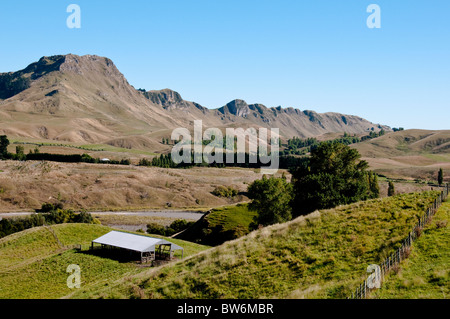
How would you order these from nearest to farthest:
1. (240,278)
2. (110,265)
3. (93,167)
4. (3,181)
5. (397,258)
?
(397,258), (240,278), (110,265), (3,181), (93,167)

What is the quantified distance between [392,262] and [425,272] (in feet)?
6.10

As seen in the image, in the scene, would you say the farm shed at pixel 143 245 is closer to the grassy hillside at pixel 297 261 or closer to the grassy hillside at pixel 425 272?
the grassy hillside at pixel 297 261

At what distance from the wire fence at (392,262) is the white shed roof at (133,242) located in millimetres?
33464

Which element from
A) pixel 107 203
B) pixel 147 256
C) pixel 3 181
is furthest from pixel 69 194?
pixel 147 256

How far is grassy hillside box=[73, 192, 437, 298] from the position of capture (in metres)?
22.2

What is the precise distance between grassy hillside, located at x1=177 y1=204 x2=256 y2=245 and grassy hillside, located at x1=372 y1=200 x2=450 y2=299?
46.3 metres

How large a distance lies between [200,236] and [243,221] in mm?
10528

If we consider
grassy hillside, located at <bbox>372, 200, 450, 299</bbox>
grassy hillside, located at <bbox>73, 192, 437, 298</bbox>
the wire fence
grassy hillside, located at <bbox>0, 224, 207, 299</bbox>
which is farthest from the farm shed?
grassy hillside, located at <bbox>372, 200, 450, 299</bbox>

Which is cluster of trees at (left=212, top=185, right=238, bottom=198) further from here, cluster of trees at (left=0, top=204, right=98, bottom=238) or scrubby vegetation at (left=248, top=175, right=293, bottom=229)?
scrubby vegetation at (left=248, top=175, right=293, bottom=229)

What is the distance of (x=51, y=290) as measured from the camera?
40719 millimetres

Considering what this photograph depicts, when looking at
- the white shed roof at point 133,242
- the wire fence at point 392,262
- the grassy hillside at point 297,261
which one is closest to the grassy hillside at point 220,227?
the white shed roof at point 133,242

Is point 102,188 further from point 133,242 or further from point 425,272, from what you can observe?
point 425,272

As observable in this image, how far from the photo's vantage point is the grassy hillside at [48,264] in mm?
41094
